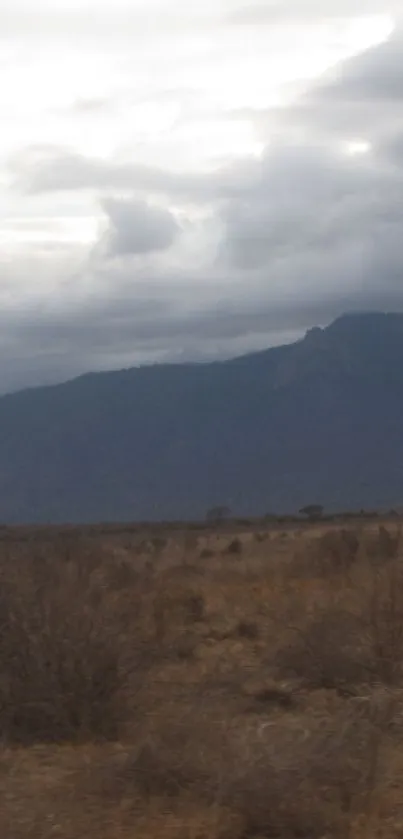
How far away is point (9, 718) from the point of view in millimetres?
12766

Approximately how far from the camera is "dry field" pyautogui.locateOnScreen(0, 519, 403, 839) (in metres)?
9.77

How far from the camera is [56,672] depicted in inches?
502

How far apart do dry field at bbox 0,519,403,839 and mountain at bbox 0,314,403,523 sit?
4091 inches

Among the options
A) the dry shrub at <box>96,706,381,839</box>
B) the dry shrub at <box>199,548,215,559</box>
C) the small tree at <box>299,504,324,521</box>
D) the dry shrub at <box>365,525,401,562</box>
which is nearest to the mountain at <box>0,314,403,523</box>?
the small tree at <box>299,504,324,521</box>

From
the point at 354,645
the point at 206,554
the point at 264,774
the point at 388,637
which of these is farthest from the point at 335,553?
the point at 264,774

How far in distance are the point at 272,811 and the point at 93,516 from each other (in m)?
124

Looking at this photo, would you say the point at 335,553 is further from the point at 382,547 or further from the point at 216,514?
the point at 216,514

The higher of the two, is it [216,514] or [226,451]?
[226,451]

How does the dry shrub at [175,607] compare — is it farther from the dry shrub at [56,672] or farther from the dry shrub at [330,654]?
the dry shrub at [56,672]

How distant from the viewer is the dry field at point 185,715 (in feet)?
32.0

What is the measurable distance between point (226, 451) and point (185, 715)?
153 meters

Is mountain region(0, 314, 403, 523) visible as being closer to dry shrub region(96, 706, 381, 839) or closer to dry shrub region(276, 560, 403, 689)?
dry shrub region(276, 560, 403, 689)

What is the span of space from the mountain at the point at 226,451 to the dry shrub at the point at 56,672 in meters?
107

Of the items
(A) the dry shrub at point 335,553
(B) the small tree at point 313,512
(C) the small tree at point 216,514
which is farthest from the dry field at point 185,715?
(C) the small tree at point 216,514
